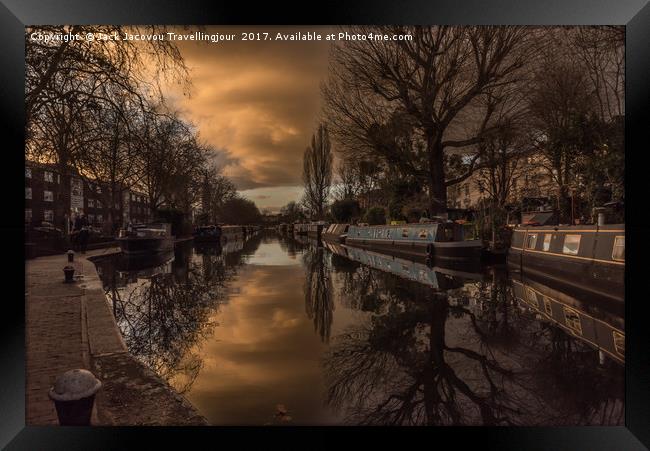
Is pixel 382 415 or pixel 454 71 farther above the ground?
pixel 454 71

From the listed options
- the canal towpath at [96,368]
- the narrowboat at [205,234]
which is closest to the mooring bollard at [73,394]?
the canal towpath at [96,368]

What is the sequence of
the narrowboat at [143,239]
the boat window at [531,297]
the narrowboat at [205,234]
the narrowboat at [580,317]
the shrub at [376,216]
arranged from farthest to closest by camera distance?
the narrowboat at [205,234] < the shrub at [376,216] < the narrowboat at [143,239] < the boat window at [531,297] < the narrowboat at [580,317]

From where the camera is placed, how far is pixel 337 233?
33344mm

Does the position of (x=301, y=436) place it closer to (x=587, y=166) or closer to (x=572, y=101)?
(x=587, y=166)

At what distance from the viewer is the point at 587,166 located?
10234mm

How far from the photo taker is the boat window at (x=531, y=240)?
461 inches

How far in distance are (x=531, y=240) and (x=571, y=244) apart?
8.19 ft

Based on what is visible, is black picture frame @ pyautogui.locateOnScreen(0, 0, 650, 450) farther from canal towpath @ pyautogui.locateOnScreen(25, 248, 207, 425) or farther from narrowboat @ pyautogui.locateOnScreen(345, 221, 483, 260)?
narrowboat @ pyautogui.locateOnScreen(345, 221, 483, 260)

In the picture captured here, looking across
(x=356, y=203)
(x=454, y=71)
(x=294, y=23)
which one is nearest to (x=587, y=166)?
(x=454, y=71)

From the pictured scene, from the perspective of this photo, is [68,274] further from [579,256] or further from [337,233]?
[337,233]

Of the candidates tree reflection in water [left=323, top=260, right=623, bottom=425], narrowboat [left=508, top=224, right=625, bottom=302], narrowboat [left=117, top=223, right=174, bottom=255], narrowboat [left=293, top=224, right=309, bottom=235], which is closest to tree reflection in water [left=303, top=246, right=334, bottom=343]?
tree reflection in water [left=323, top=260, right=623, bottom=425]

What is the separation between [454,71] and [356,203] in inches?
939

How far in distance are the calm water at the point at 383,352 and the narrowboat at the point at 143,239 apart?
10099 mm

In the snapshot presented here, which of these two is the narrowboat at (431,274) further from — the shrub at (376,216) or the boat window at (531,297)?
the shrub at (376,216)
